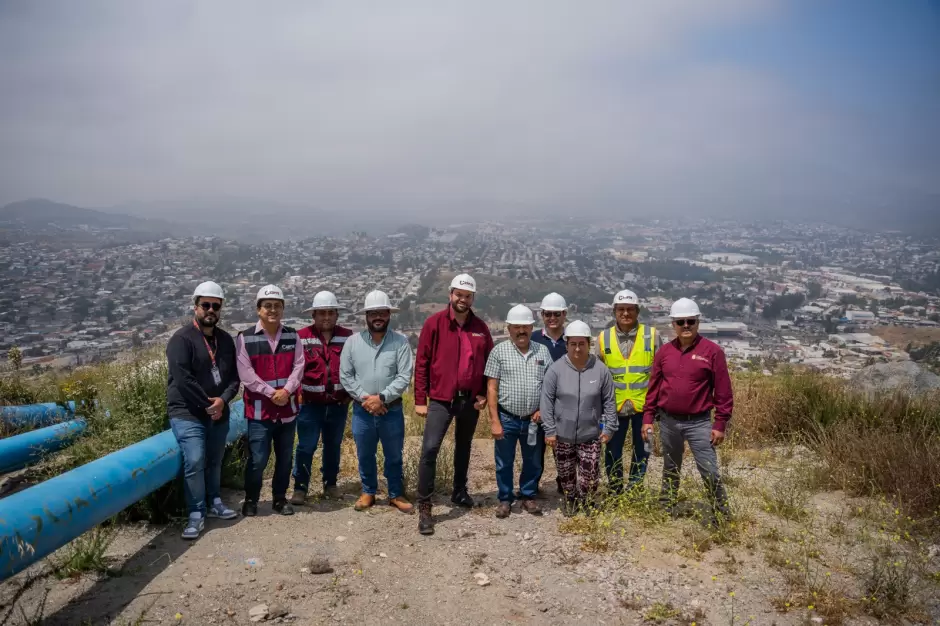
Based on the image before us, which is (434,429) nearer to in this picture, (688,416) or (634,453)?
(634,453)

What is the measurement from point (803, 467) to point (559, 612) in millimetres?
4052

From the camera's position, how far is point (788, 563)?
163 inches

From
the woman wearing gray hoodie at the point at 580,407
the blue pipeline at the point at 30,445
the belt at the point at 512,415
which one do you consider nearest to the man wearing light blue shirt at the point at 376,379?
the belt at the point at 512,415

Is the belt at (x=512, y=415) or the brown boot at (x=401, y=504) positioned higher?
the belt at (x=512, y=415)

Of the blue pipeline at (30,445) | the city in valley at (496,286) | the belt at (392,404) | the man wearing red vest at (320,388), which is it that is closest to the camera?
the belt at (392,404)

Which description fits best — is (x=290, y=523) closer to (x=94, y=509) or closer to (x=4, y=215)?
(x=94, y=509)

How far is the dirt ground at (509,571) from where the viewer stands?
3588 millimetres

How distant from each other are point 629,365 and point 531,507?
67.1 inches

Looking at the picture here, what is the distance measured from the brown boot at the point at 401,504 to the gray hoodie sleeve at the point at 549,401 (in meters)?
1.58

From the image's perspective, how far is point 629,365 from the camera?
5.17m

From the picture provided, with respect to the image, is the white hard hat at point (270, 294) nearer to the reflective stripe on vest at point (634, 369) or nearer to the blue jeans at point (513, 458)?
the blue jeans at point (513, 458)

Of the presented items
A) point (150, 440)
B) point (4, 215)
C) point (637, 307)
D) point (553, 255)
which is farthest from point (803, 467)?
point (4, 215)

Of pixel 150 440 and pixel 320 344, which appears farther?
pixel 320 344

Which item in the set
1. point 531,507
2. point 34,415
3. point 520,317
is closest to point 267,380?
point 520,317
